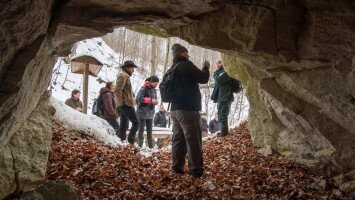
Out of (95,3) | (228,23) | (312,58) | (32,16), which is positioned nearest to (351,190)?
(312,58)

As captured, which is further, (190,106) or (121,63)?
(121,63)

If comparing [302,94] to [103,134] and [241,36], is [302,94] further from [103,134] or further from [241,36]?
[103,134]

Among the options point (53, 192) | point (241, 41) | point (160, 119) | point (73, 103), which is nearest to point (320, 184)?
point (241, 41)

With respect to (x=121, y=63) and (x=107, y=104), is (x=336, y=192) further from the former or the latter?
(x=121, y=63)

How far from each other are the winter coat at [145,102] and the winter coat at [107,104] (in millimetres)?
780

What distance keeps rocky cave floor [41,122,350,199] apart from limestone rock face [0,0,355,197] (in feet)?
2.67

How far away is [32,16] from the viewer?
274 centimetres

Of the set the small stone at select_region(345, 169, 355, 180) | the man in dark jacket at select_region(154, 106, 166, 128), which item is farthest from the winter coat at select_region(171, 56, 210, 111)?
the man in dark jacket at select_region(154, 106, 166, 128)

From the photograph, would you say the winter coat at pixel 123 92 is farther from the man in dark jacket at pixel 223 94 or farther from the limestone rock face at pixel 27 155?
the limestone rock face at pixel 27 155

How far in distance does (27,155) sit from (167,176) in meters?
2.47

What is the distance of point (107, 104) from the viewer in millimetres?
9719

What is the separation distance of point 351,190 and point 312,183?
670 mm

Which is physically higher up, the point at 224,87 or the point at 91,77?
the point at 91,77

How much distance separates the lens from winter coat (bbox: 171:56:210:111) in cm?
608
